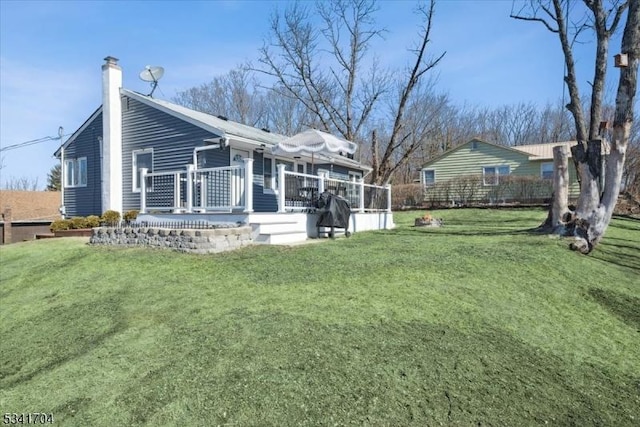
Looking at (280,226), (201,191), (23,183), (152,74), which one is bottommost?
(280,226)

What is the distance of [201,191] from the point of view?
9.12 metres

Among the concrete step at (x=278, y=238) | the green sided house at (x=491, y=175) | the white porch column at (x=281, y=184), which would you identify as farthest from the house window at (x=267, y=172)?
the green sided house at (x=491, y=175)

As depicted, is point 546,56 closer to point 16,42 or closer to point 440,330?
point 440,330

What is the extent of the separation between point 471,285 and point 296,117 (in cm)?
3108

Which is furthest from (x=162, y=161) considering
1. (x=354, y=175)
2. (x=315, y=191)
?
(x=354, y=175)

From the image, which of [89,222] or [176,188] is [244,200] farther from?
[89,222]

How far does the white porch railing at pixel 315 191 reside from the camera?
8.92 meters

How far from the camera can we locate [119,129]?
1389 cm

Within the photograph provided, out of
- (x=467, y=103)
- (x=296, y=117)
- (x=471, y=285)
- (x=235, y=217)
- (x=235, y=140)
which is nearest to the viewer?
(x=471, y=285)

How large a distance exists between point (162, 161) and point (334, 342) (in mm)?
11127

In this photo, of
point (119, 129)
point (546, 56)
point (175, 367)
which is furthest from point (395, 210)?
point (175, 367)

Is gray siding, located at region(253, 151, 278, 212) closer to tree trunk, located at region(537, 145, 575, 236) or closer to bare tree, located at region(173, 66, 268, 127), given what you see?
tree trunk, located at region(537, 145, 575, 236)

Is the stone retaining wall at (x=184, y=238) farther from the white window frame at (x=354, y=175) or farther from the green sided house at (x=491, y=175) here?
the green sided house at (x=491, y=175)

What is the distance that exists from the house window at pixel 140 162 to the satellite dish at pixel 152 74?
7.76 ft
